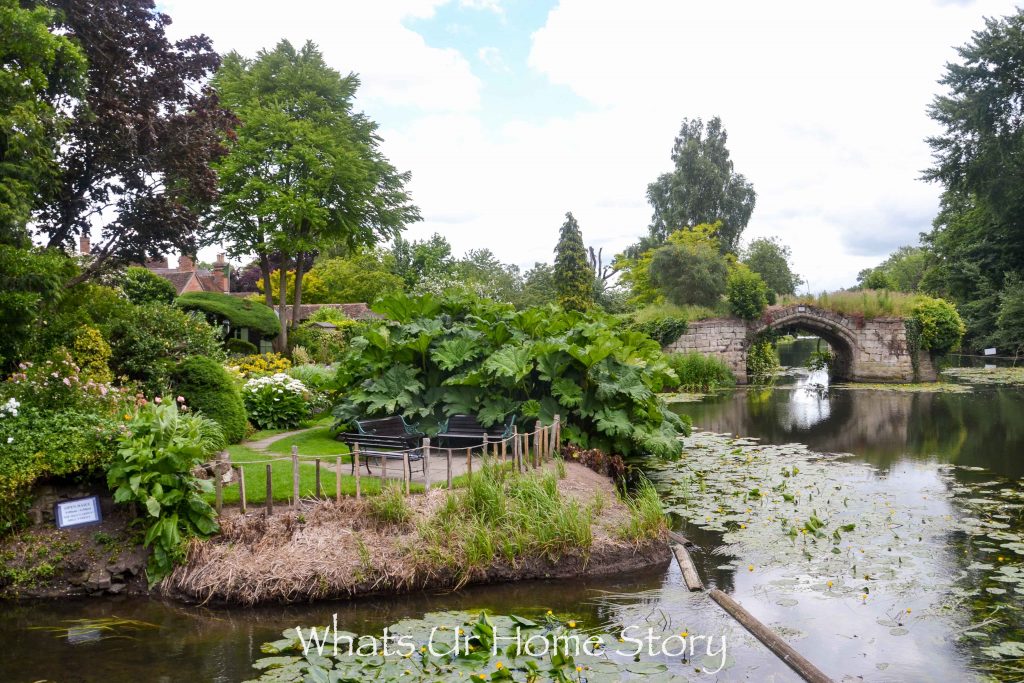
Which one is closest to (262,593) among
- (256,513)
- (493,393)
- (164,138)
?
A: (256,513)

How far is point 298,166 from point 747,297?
17.6 metres

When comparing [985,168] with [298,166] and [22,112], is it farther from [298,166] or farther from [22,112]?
[22,112]

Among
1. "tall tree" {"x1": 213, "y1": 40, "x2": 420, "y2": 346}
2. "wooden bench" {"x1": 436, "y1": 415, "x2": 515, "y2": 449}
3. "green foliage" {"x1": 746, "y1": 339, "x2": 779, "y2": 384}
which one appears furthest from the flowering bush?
"green foliage" {"x1": 746, "y1": 339, "x2": 779, "y2": 384}

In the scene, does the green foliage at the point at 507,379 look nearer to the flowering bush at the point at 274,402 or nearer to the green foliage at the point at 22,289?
the flowering bush at the point at 274,402

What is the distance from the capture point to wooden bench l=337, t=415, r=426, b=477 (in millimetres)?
9812

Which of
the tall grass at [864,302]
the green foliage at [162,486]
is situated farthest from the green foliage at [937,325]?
the green foliage at [162,486]

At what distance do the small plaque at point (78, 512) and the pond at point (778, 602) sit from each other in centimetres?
80

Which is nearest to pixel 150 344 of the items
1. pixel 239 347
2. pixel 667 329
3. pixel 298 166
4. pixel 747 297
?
pixel 239 347

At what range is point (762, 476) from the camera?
475 inches

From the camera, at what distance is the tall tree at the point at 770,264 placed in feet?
165

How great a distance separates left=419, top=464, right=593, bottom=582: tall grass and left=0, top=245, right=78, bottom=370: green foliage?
199 inches

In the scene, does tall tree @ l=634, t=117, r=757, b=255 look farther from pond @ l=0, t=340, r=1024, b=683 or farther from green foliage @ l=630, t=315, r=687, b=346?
pond @ l=0, t=340, r=1024, b=683

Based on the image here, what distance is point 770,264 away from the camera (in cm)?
5059

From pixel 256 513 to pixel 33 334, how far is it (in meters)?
4.15
